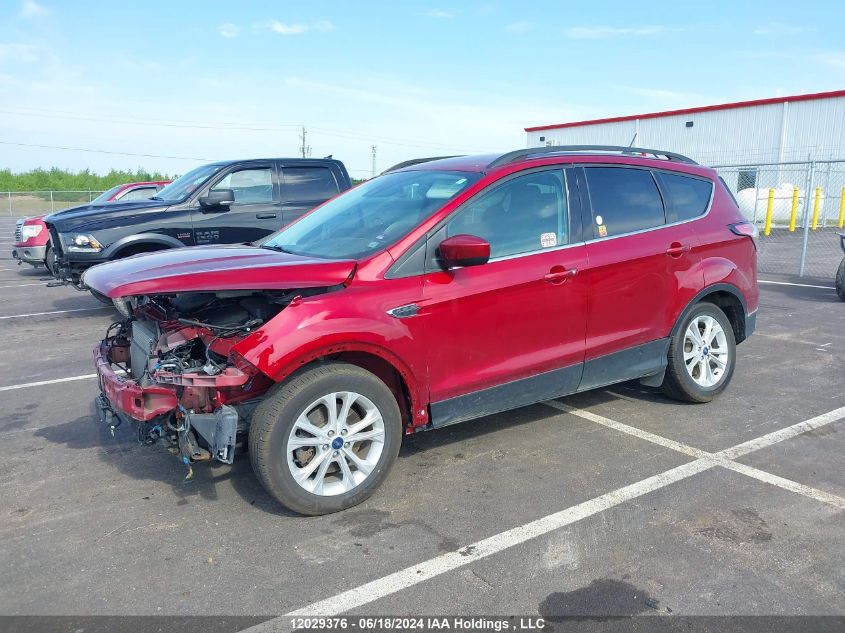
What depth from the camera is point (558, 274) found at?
14.2 ft

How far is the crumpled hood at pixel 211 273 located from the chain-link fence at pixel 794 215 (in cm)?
1170

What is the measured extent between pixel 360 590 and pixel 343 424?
907 millimetres

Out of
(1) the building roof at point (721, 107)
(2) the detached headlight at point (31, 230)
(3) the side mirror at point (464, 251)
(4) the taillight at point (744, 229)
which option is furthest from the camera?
(1) the building roof at point (721, 107)

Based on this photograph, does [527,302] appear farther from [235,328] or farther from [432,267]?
[235,328]

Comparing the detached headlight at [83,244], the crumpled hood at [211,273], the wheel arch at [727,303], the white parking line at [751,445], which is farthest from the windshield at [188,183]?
the wheel arch at [727,303]

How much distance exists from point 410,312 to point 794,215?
24.0 m

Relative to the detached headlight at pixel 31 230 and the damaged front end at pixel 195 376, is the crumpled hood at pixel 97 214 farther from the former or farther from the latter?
the detached headlight at pixel 31 230

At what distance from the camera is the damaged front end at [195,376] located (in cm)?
347

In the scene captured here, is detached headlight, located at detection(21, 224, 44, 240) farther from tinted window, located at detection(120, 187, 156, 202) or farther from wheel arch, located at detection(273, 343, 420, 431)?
wheel arch, located at detection(273, 343, 420, 431)

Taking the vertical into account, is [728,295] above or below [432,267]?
below

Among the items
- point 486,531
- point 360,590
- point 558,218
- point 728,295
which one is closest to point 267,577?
point 360,590

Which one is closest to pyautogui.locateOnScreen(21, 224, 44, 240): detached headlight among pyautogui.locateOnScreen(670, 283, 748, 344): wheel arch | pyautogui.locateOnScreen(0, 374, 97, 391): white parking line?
pyautogui.locateOnScreen(0, 374, 97, 391): white parking line

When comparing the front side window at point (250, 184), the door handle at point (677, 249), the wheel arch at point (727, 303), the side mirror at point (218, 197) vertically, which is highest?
the front side window at point (250, 184)

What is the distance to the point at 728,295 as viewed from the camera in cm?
550
